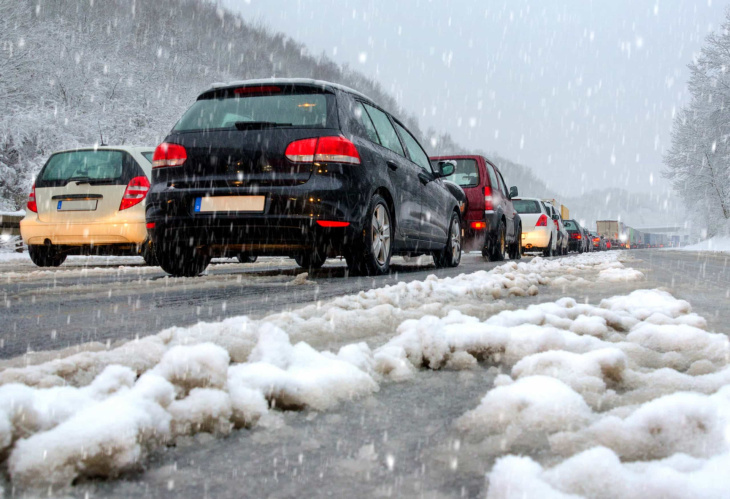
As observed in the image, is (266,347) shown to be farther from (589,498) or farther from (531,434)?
(589,498)

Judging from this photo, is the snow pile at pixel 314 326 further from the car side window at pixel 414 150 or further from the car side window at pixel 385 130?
the car side window at pixel 414 150

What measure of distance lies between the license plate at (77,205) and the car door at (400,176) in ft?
11.8

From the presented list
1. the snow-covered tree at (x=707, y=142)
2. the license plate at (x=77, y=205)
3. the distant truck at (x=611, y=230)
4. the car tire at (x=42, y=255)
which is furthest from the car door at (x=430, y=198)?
the distant truck at (x=611, y=230)

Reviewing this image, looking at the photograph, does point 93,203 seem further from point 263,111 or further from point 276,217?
point 276,217

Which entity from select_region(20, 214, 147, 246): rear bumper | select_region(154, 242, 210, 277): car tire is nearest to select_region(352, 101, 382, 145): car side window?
select_region(154, 242, 210, 277): car tire

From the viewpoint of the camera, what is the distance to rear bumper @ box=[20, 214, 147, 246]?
299 inches

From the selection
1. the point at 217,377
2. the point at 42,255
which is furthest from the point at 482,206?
the point at 217,377

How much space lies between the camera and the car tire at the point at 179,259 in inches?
240

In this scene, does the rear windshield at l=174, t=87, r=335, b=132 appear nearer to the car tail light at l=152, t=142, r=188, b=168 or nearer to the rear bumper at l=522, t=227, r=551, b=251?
the car tail light at l=152, t=142, r=188, b=168

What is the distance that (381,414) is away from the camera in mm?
1501

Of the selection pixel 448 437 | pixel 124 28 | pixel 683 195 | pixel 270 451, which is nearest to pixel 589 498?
pixel 448 437

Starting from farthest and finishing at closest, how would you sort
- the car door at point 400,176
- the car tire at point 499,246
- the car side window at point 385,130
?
the car tire at point 499,246, the car side window at point 385,130, the car door at point 400,176

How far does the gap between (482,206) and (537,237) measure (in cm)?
694

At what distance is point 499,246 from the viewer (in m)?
11.6
